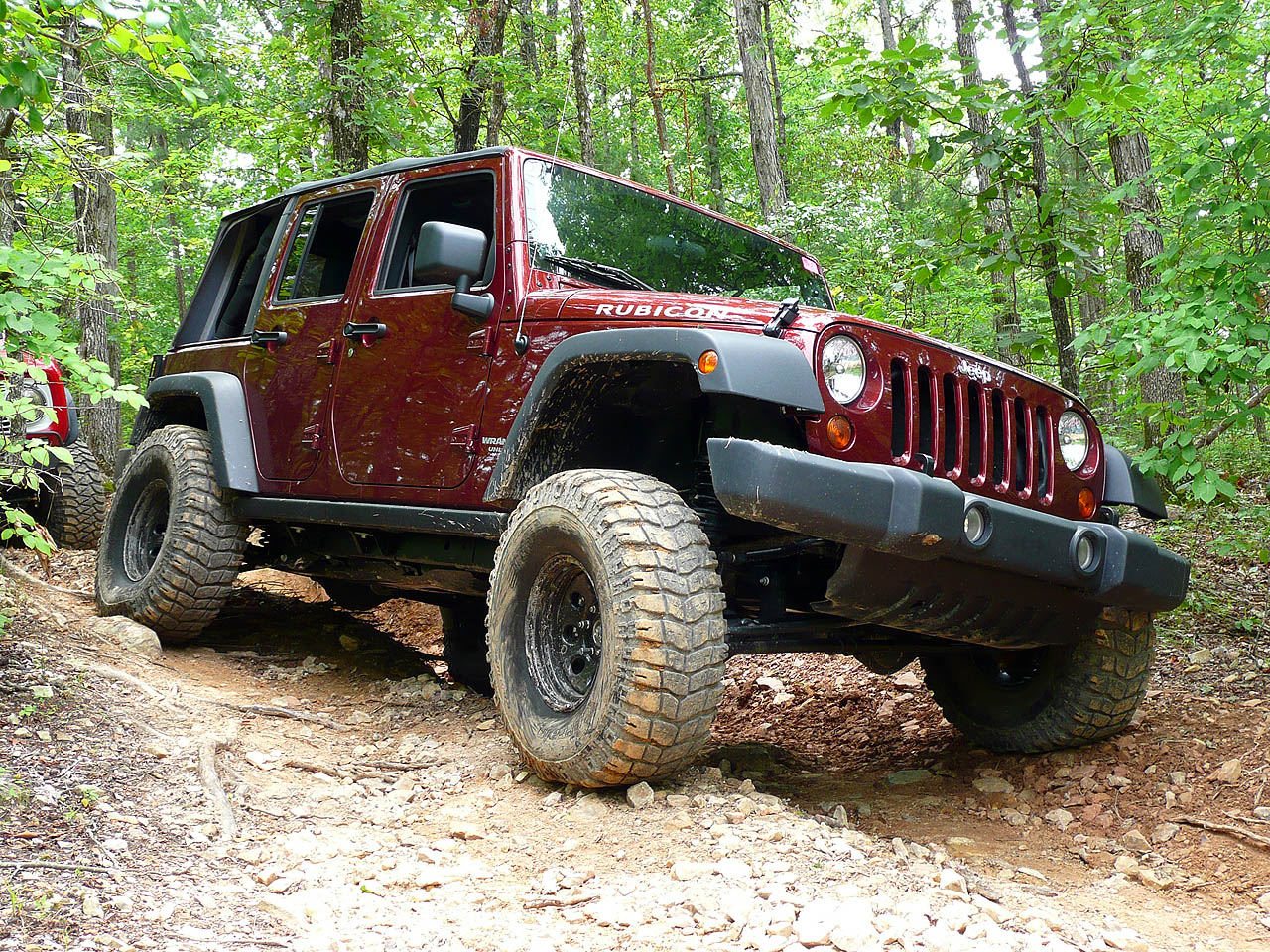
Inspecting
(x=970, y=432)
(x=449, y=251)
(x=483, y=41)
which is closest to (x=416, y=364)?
(x=449, y=251)

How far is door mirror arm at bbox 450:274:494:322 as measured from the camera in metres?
3.71

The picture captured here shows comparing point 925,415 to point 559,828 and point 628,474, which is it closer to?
point 628,474

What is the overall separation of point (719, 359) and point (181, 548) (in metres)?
3.27

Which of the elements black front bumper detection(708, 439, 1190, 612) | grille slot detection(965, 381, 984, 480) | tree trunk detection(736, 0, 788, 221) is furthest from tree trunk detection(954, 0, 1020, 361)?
black front bumper detection(708, 439, 1190, 612)

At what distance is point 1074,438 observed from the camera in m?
3.53

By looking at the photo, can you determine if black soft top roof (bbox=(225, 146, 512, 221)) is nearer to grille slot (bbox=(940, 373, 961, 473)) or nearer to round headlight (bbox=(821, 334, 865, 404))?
round headlight (bbox=(821, 334, 865, 404))

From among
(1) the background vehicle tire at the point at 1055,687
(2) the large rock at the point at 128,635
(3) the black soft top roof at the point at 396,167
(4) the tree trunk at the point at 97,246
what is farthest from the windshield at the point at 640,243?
(4) the tree trunk at the point at 97,246

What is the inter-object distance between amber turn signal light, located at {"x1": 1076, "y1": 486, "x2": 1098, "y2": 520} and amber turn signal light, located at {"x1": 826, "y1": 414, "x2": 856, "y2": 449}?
109cm

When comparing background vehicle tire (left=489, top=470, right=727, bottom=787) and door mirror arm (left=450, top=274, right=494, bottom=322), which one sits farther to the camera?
door mirror arm (left=450, top=274, right=494, bottom=322)

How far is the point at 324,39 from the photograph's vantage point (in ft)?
30.3

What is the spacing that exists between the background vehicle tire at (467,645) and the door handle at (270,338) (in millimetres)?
1532

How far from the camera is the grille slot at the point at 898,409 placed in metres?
2.96

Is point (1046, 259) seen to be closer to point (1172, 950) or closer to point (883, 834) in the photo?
point (883, 834)

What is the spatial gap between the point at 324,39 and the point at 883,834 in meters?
8.64
